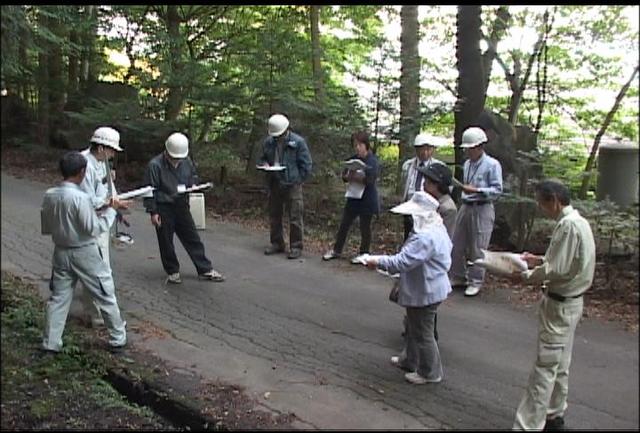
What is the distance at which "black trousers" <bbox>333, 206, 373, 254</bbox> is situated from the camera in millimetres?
4066

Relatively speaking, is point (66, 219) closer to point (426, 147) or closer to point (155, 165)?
point (155, 165)

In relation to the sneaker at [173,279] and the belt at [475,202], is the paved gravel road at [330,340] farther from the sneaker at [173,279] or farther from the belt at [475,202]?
the belt at [475,202]

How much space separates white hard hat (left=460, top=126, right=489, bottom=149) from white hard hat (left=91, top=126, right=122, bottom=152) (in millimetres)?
1733

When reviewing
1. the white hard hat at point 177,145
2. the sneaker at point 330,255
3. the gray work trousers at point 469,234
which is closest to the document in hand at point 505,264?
the gray work trousers at point 469,234

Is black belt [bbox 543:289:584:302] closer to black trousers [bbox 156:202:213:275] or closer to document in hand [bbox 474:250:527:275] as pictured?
document in hand [bbox 474:250:527:275]

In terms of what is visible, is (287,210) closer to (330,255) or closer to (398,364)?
(330,255)

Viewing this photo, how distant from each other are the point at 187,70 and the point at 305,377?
4.95ft

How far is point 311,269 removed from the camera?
15.2 feet

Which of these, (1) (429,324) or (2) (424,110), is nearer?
(1) (429,324)

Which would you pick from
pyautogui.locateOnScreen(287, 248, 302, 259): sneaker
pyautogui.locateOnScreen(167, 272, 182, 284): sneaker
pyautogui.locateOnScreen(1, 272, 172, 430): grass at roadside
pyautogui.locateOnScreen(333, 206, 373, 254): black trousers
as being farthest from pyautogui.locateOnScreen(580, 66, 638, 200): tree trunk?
pyautogui.locateOnScreen(287, 248, 302, 259): sneaker

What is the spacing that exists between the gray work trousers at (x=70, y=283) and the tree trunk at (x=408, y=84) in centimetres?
174

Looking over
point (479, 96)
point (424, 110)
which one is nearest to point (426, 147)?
point (424, 110)

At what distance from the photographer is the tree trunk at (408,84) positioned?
2.44 meters

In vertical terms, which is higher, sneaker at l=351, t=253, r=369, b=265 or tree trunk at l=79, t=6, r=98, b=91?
tree trunk at l=79, t=6, r=98, b=91
